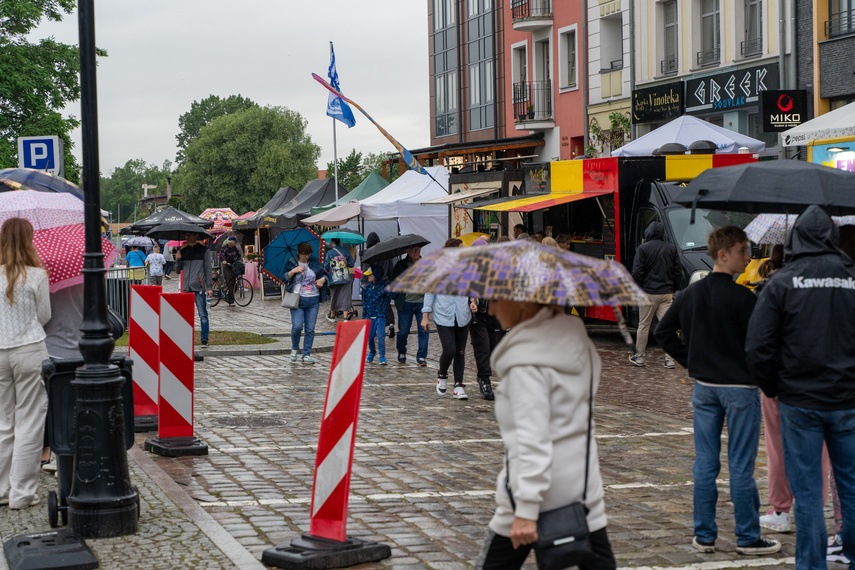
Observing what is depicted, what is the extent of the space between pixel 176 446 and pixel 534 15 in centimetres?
3026

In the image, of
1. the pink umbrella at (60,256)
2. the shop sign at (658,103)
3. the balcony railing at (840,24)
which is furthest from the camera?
the shop sign at (658,103)

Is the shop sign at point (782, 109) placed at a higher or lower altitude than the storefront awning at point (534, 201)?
higher

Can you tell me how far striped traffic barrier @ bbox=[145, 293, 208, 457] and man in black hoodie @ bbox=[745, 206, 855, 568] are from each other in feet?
17.4

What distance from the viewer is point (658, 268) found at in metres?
15.7

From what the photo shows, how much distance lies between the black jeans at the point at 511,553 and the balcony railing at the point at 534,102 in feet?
111

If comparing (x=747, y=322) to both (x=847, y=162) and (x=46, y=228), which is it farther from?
(x=847, y=162)

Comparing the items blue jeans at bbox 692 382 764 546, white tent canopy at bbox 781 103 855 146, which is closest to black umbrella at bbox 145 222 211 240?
white tent canopy at bbox 781 103 855 146

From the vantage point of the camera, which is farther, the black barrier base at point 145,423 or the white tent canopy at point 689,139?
the white tent canopy at point 689,139

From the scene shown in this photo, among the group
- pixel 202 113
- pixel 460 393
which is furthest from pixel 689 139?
pixel 202 113

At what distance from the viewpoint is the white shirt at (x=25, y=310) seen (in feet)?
23.5

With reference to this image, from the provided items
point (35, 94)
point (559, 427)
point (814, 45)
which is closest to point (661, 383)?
point (559, 427)

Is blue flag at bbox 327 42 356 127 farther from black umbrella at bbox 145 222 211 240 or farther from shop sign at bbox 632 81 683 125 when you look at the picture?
black umbrella at bbox 145 222 211 240

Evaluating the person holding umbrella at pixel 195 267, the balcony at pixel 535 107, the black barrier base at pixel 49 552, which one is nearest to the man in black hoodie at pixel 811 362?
the black barrier base at pixel 49 552

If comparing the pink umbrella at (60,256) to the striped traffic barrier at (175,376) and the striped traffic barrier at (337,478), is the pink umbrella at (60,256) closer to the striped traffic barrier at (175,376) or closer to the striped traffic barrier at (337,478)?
the striped traffic barrier at (175,376)
